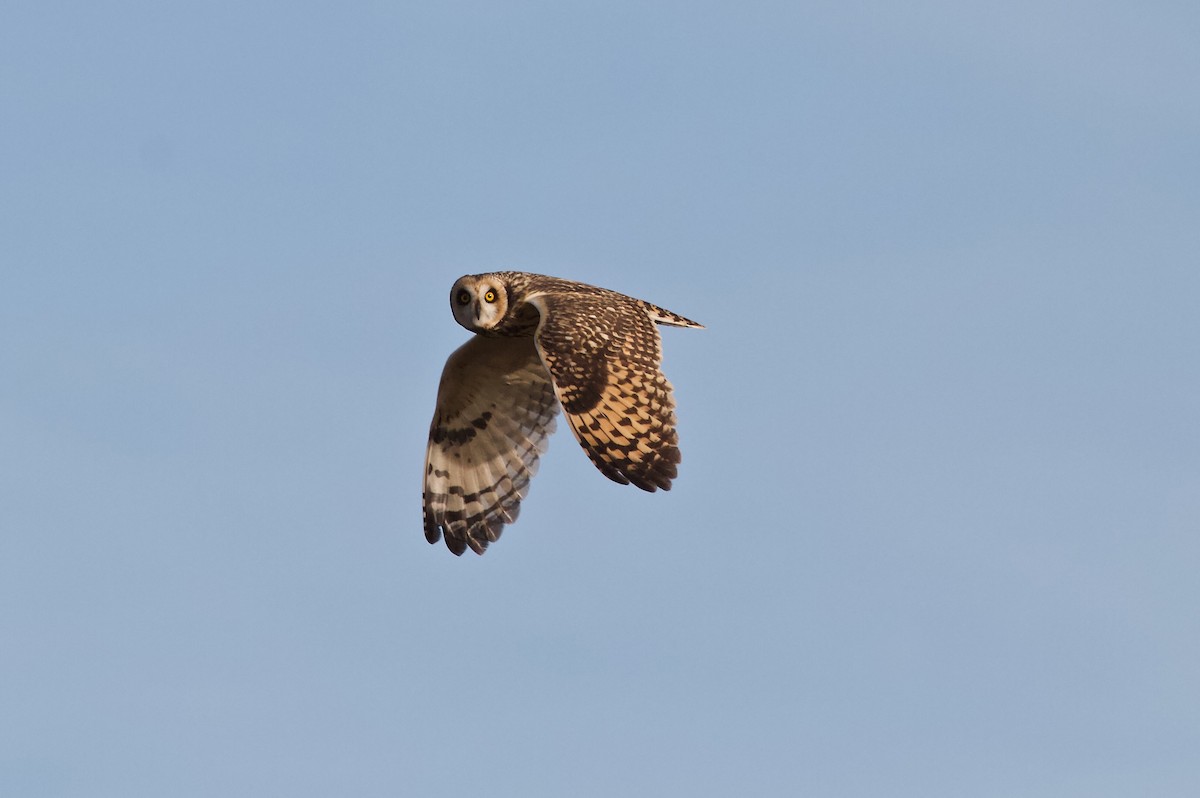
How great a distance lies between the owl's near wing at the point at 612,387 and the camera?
61.1 feet

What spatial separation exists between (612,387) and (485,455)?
4.25m

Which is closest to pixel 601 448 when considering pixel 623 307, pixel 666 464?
pixel 666 464

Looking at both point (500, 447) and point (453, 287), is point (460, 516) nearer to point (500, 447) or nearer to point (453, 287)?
point (500, 447)

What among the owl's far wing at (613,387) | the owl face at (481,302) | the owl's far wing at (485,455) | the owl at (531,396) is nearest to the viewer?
the owl's far wing at (613,387)

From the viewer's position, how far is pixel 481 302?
21.0 meters

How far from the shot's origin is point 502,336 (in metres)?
21.6

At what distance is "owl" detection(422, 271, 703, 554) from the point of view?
18891 mm

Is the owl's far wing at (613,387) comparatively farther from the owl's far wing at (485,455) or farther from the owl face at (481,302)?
the owl's far wing at (485,455)

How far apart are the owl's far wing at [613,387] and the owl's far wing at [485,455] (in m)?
2.75

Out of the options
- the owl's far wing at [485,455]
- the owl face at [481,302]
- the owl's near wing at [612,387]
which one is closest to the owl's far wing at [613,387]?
the owl's near wing at [612,387]

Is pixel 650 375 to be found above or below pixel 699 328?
below

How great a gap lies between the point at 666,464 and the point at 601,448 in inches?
24.4

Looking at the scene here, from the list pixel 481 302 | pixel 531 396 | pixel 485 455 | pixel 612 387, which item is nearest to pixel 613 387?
pixel 612 387

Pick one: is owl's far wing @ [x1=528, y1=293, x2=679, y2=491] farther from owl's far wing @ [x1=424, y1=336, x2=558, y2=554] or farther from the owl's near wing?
owl's far wing @ [x1=424, y1=336, x2=558, y2=554]
